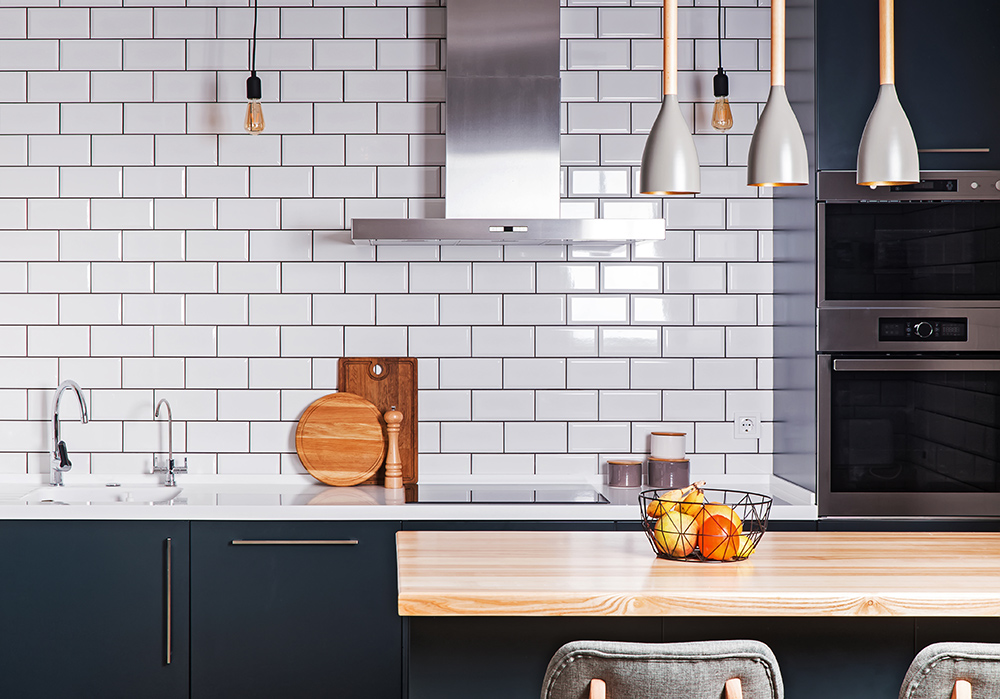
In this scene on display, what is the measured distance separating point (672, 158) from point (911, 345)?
60.2 inches

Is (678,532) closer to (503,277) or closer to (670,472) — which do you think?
(670,472)

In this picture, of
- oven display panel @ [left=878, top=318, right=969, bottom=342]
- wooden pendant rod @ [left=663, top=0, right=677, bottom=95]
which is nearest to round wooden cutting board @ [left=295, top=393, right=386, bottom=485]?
oven display panel @ [left=878, top=318, right=969, bottom=342]

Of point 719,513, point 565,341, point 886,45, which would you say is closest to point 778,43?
point 886,45

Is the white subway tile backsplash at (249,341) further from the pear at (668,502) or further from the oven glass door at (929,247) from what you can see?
the oven glass door at (929,247)

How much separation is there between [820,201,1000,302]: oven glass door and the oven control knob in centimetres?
8

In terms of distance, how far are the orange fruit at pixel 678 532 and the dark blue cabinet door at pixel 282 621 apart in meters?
1.21

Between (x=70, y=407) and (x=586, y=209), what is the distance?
200 centimetres

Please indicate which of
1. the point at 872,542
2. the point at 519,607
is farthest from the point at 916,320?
the point at 519,607

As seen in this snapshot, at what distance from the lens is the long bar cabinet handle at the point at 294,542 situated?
2684 mm

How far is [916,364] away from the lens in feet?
9.06

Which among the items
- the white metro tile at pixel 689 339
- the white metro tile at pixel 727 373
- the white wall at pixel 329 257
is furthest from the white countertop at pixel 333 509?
the white metro tile at pixel 689 339

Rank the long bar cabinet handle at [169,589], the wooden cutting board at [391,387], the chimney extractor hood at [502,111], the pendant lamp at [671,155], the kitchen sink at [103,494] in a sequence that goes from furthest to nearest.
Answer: the wooden cutting board at [391,387] < the kitchen sink at [103,494] < the chimney extractor hood at [502,111] < the long bar cabinet handle at [169,589] < the pendant lamp at [671,155]

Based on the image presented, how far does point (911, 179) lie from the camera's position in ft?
5.42

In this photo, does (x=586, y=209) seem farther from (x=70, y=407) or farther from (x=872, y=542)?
(x=70, y=407)
